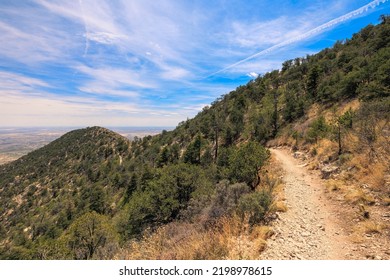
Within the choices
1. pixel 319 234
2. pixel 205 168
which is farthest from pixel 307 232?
pixel 205 168

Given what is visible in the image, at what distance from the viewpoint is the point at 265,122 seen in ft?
122

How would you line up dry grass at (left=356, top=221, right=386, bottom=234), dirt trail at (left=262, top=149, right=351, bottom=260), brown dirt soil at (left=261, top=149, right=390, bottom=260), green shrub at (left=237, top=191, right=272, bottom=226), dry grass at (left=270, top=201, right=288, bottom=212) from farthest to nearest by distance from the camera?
dry grass at (left=270, top=201, right=288, bottom=212)
green shrub at (left=237, top=191, right=272, bottom=226)
dry grass at (left=356, top=221, right=386, bottom=234)
dirt trail at (left=262, top=149, right=351, bottom=260)
brown dirt soil at (left=261, top=149, right=390, bottom=260)

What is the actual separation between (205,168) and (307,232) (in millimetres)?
28611

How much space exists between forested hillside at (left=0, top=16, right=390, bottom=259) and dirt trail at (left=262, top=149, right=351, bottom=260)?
2.18 ft

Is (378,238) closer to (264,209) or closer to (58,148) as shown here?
(264,209)

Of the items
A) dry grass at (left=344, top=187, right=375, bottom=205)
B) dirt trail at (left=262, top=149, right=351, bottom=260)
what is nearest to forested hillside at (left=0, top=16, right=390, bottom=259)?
dry grass at (left=344, top=187, right=375, bottom=205)

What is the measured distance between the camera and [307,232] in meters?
6.26

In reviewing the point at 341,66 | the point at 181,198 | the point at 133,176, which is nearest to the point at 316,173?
the point at 181,198

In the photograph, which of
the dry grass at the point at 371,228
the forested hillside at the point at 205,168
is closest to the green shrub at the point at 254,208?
the forested hillside at the point at 205,168

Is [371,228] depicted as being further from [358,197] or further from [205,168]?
[205,168]

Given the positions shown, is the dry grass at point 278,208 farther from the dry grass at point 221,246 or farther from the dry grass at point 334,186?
the dry grass at point 334,186

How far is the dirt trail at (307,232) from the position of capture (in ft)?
17.1

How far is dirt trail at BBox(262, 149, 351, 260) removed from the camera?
5211 millimetres

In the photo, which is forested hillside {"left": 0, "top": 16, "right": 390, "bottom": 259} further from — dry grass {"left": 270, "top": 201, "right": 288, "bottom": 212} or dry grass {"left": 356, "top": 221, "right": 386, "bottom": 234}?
dry grass {"left": 356, "top": 221, "right": 386, "bottom": 234}
